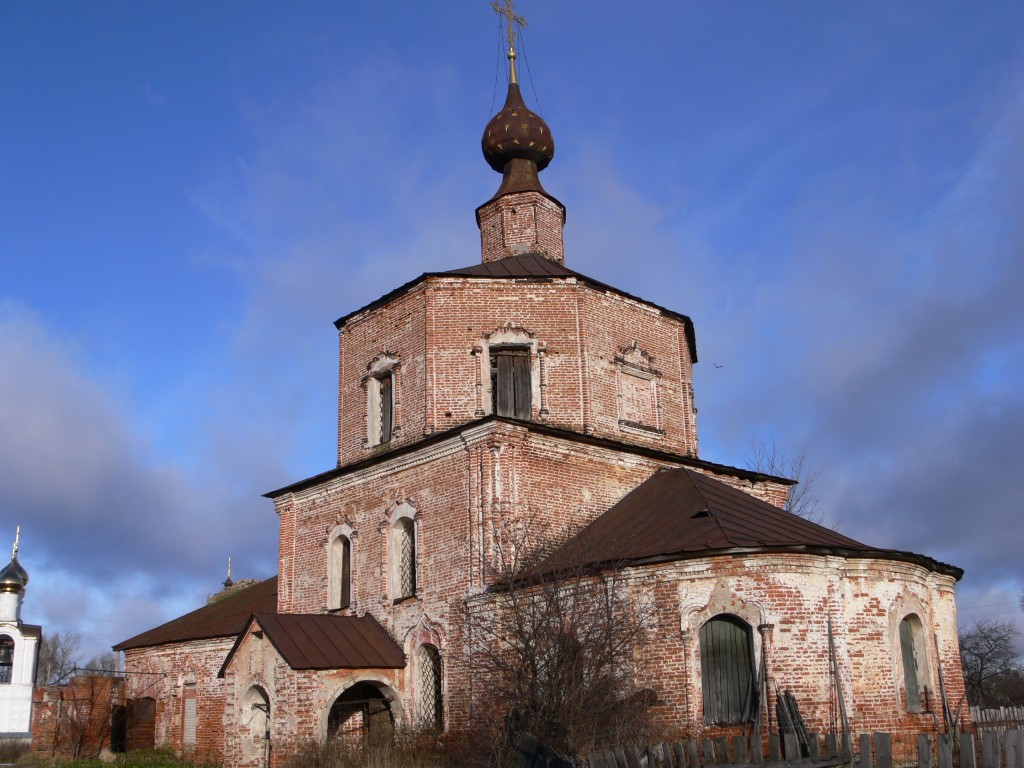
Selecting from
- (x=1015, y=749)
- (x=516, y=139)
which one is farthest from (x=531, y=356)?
(x=1015, y=749)

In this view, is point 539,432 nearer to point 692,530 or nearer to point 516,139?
point 692,530

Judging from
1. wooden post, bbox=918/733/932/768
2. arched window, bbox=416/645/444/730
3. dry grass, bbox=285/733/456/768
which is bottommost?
dry grass, bbox=285/733/456/768

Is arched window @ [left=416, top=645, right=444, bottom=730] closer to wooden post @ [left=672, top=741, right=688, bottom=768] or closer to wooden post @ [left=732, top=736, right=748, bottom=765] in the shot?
wooden post @ [left=672, top=741, right=688, bottom=768]

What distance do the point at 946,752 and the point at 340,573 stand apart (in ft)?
37.9

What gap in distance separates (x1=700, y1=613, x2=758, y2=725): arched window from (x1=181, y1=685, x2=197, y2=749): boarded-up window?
11776 mm

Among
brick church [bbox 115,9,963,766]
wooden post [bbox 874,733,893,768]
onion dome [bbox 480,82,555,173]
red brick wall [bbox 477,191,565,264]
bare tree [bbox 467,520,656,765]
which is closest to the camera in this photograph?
wooden post [bbox 874,733,893,768]

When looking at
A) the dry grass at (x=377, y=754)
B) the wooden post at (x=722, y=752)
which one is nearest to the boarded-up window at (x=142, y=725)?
the dry grass at (x=377, y=754)

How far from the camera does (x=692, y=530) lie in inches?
523

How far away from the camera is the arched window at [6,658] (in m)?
25.5

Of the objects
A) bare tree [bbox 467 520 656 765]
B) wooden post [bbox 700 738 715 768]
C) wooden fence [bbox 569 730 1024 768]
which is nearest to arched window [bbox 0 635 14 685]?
bare tree [bbox 467 520 656 765]

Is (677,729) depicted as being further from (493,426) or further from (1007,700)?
(1007,700)

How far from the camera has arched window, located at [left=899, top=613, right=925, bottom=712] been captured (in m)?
13.2

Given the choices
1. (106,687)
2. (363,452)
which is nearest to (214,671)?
(106,687)

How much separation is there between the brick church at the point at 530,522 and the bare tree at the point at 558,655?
0.88ft
